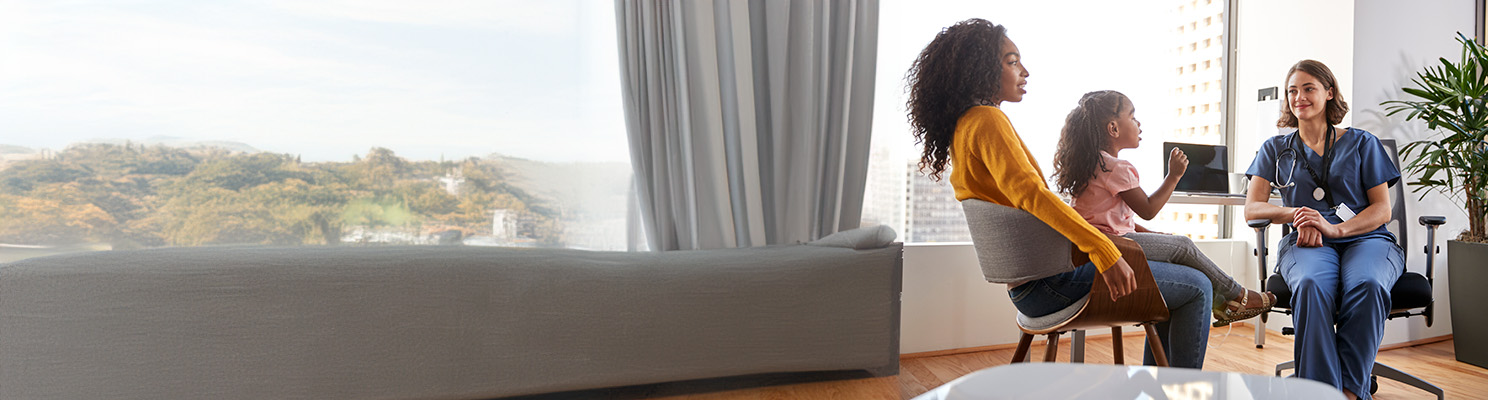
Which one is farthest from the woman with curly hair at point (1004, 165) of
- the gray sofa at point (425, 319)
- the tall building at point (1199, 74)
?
the tall building at point (1199, 74)

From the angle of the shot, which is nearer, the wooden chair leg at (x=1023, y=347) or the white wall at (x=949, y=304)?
the wooden chair leg at (x=1023, y=347)

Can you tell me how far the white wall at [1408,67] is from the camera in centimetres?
288

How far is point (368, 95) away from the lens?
2215 millimetres

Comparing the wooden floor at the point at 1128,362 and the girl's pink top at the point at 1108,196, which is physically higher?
the girl's pink top at the point at 1108,196

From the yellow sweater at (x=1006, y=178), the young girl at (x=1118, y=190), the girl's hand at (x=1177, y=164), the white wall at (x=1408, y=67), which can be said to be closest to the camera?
the yellow sweater at (x=1006, y=178)

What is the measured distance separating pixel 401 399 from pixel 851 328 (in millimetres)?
1292

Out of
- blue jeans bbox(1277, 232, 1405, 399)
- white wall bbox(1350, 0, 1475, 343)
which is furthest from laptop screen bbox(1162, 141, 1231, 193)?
blue jeans bbox(1277, 232, 1405, 399)

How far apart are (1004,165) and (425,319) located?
59.4 inches

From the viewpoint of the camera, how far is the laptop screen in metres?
2.73

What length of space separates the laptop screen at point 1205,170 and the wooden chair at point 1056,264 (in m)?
1.34

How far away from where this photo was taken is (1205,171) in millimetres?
2777

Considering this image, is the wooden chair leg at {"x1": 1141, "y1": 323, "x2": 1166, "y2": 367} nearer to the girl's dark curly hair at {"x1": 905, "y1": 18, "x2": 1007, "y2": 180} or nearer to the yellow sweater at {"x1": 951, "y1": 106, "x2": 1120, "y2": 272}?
the yellow sweater at {"x1": 951, "y1": 106, "x2": 1120, "y2": 272}

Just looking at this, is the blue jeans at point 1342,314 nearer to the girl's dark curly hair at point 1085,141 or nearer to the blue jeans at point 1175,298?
the blue jeans at point 1175,298

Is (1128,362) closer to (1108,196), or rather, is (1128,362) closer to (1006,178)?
(1108,196)
